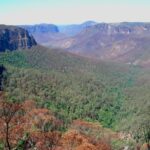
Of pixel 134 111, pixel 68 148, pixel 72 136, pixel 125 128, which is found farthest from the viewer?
pixel 134 111

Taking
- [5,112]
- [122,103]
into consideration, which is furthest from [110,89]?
[5,112]

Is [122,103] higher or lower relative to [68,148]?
lower

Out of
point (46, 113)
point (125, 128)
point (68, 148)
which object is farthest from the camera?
point (125, 128)

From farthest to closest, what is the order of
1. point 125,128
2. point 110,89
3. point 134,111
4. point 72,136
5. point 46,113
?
point 110,89 → point 134,111 → point 125,128 → point 46,113 → point 72,136

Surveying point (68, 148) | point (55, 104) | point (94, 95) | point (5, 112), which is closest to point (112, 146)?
point (68, 148)

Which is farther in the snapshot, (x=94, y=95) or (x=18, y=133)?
(x=94, y=95)

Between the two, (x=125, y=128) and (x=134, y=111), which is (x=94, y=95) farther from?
(x=125, y=128)

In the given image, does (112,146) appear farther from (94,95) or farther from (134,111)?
(94,95)

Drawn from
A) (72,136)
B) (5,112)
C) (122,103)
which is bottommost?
(122,103)

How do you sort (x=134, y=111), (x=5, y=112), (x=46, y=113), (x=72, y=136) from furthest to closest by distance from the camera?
(x=134, y=111) → (x=46, y=113) → (x=72, y=136) → (x=5, y=112)
